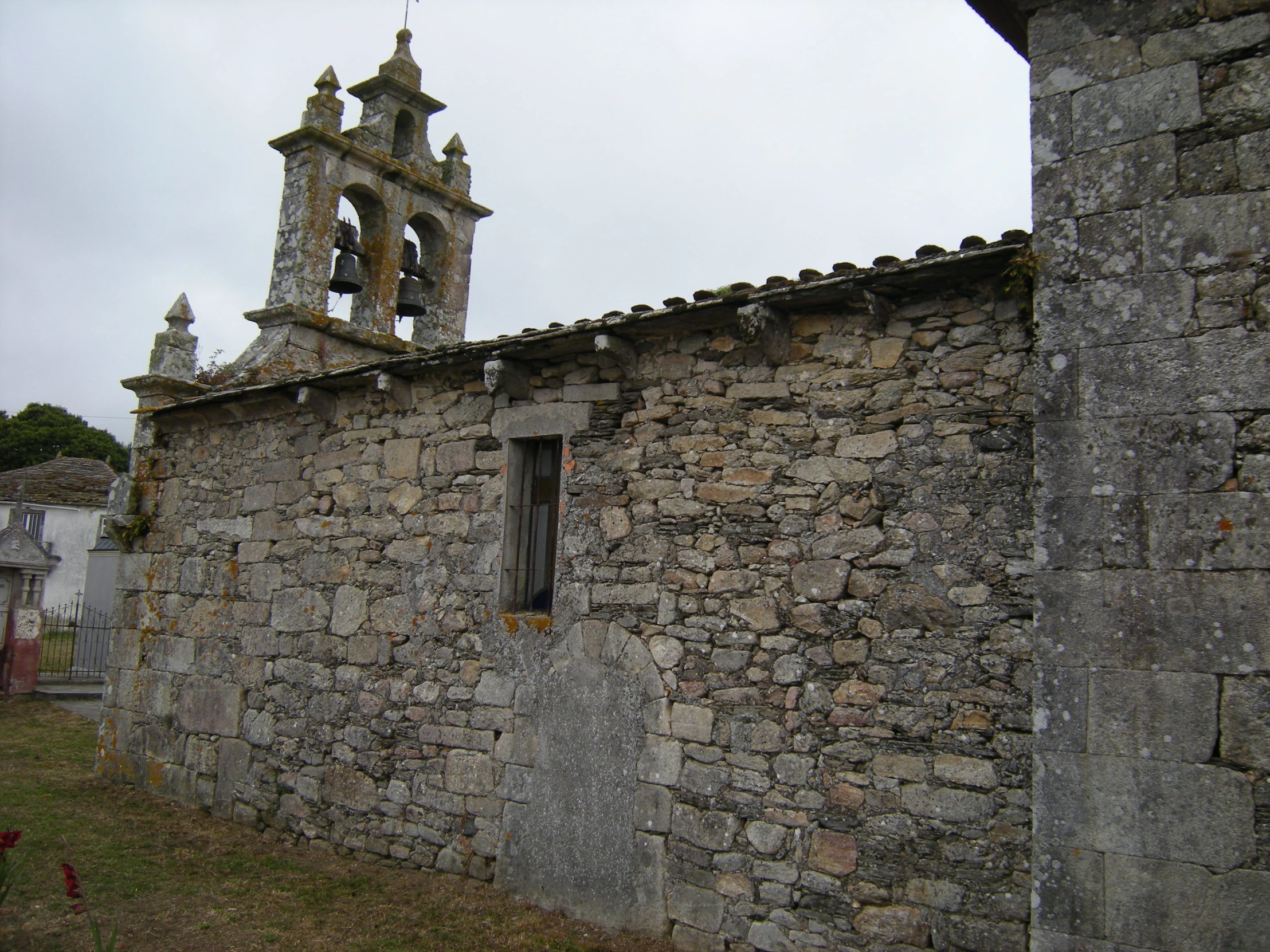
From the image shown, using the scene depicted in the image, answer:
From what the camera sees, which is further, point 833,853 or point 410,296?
point 410,296

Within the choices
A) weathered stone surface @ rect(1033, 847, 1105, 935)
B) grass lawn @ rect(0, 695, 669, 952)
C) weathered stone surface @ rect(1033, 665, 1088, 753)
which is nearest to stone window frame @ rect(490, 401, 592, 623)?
grass lawn @ rect(0, 695, 669, 952)

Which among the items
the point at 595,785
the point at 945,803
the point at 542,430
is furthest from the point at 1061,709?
the point at 542,430

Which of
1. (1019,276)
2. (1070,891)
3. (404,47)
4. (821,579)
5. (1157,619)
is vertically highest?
(404,47)

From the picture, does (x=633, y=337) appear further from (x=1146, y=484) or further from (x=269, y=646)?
(x=269, y=646)

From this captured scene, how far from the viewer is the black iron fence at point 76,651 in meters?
15.0

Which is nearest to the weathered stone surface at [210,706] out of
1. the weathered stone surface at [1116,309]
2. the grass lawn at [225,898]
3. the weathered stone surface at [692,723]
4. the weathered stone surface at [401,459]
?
the grass lawn at [225,898]

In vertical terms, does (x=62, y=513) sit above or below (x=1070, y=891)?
above

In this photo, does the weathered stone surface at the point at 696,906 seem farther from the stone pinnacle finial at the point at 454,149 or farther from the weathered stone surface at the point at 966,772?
the stone pinnacle finial at the point at 454,149

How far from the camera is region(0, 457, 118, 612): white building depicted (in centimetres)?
2653

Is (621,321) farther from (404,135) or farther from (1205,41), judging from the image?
(404,135)

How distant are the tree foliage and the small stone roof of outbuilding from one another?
556cm

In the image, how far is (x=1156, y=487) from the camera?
305 centimetres

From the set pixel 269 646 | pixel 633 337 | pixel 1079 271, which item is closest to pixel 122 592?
pixel 269 646

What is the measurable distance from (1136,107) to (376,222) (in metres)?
7.37
